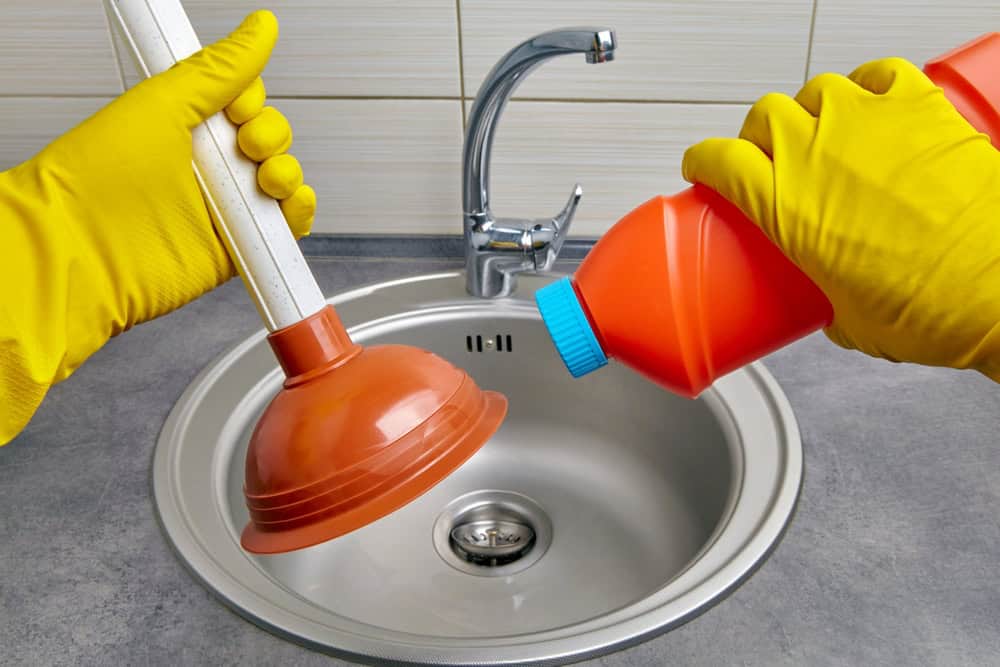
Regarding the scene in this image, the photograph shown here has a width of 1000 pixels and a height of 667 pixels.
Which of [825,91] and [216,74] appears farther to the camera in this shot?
[216,74]

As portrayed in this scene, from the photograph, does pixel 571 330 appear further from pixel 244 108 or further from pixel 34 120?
pixel 34 120

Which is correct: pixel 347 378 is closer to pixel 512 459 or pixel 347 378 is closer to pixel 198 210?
pixel 198 210

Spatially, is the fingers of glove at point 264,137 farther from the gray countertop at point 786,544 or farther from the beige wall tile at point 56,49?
the beige wall tile at point 56,49

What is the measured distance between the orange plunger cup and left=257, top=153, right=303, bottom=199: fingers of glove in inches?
5.5

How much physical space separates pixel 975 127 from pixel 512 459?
0.70 metres

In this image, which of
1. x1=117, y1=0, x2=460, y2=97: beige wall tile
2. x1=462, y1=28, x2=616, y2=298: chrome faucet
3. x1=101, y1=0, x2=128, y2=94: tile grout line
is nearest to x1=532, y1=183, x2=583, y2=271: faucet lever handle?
x1=462, y1=28, x2=616, y2=298: chrome faucet

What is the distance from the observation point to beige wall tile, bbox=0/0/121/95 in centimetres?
102

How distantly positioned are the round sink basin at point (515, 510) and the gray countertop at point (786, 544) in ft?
0.07

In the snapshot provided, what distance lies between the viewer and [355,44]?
1015mm

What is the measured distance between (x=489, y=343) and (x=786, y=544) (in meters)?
0.47

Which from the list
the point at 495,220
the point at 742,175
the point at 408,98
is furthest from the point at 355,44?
the point at 742,175

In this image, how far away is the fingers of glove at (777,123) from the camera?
528 mm

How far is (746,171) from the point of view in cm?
52

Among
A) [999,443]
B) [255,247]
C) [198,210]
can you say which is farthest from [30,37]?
[999,443]
